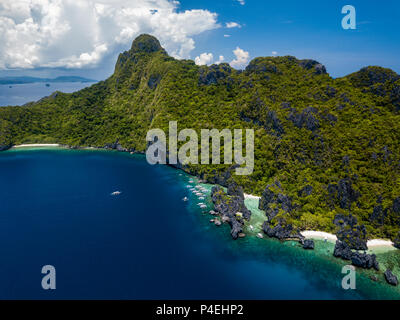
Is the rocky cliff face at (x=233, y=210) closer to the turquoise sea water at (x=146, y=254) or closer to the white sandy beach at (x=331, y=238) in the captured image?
the turquoise sea water at (x=146, y=254)

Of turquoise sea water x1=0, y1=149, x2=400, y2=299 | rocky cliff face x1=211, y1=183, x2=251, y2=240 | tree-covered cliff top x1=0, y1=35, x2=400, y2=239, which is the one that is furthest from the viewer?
tree-covered cliff top x1=0, y1=35, x2=400, y2=239

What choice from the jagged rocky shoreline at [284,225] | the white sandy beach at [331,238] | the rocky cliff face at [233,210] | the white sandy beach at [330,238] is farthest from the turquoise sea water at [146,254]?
the white sandy beach at [331,238]

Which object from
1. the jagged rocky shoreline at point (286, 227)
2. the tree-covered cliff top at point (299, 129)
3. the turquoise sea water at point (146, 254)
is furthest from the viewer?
the tree-covered cliff top at point (299, 129)

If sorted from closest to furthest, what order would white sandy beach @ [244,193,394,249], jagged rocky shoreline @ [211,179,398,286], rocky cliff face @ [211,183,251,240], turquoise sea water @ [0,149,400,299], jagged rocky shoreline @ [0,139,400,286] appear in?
1. turquoise sea water @ [0,149,400,299]
2. jagged rocky shoreline @ [211,179,398,286]
3. jagged rocky shoreline @ [0,139,400,286]
4. white sandy beach @ [244,193,394,249]
5. rocky cliff face @ [211,183,251,240]

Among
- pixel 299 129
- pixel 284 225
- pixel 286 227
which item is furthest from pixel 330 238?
pixel 299 129

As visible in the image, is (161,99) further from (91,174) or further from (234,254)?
(234,254)

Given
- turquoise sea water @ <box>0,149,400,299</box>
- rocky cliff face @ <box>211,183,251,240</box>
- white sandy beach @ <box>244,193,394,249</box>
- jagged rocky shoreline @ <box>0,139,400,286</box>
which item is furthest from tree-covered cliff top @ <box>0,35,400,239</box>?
turquoise sea water @ <box>0,149,400,299</box>

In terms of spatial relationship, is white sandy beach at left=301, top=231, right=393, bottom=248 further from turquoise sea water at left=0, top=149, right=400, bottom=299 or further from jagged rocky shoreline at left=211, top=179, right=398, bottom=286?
turquoise sea water at left=0, top=149, right=400, bottom=299
